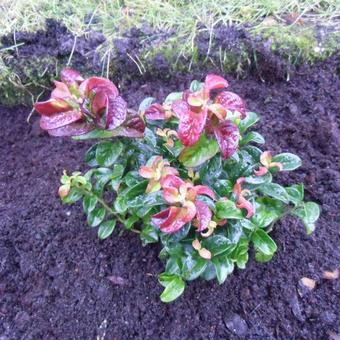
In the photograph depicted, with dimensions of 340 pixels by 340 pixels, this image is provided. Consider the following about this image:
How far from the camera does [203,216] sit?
3.33 feet

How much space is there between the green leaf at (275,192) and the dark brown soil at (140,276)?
0.25 m

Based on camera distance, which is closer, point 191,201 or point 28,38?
point 191,201

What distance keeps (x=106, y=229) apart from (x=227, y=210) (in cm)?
40

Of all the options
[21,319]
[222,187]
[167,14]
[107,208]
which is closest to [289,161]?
[222,187]

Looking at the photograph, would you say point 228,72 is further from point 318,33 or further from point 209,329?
point 209,329

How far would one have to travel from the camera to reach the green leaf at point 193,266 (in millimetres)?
1129

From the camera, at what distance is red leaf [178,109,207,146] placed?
3.22 feet

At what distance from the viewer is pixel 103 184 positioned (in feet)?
4.09

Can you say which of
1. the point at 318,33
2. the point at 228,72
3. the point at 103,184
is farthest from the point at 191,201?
the point at 318,33

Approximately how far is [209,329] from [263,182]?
42 cm

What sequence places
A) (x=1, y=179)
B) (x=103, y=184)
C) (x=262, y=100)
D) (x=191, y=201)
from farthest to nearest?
(x=262, y=100) → (x=1, y=179) → (x=103, y=184) → (x=191, y=201)

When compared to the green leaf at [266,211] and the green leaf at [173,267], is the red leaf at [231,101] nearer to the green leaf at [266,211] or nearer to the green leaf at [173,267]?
the green leaf at [266,211]

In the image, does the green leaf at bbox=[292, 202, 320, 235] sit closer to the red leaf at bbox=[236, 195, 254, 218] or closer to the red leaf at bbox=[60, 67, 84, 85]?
the red leaf at bbox=[236, 195, 254, 218]

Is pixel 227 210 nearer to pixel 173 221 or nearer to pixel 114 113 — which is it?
pixel 173 221
